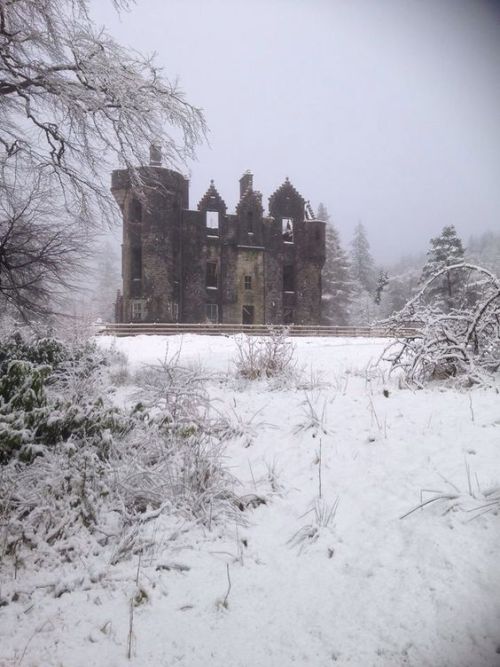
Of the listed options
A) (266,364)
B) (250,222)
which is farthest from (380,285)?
(266,364)

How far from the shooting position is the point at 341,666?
1976 millimetres

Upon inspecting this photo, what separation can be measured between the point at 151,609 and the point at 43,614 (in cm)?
69

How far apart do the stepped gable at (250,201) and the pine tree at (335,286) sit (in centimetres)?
1167

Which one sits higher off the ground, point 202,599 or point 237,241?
point 237,241

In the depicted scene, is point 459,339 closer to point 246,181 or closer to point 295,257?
point 295,257

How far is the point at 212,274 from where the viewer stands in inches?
1096

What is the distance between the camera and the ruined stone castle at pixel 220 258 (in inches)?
990

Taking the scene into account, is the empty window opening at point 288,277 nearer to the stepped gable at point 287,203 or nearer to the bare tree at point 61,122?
the stepped gable at point 287,203

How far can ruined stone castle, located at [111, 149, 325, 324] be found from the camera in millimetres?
25141

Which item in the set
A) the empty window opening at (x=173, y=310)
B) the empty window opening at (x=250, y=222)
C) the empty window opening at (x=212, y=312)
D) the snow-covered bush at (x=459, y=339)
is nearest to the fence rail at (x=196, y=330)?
the empty window opening at (x=173, y=310)

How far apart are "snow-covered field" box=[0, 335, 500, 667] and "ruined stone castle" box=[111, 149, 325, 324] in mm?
22317

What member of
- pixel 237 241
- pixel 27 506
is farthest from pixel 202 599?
pixel 237 241

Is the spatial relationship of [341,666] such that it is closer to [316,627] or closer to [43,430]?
[316,627]

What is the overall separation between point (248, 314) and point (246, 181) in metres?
10.5
